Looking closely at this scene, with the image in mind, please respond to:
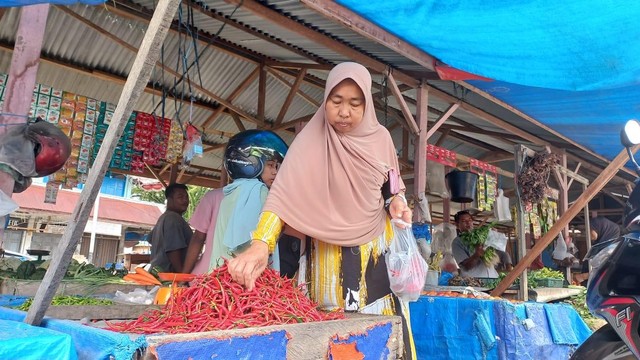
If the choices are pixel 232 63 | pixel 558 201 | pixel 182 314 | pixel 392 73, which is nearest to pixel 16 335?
pixel 182 314

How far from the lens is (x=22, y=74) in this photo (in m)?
2.78

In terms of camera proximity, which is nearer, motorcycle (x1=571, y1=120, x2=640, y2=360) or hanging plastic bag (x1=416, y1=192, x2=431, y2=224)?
motorcycle (x1=571, y1=120, x2=640, y2=360)

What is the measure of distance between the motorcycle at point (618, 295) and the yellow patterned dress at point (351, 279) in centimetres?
133

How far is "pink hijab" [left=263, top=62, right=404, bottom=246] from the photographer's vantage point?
6.84ft

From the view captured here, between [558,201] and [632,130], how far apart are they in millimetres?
5703

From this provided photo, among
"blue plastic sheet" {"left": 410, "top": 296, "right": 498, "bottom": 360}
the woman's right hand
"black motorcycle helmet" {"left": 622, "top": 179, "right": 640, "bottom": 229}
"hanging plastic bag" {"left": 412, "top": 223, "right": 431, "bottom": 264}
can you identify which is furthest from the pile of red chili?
"hanging plastic bag" {"left": 412, "top": 223, "right": 431, "bottom": 264}

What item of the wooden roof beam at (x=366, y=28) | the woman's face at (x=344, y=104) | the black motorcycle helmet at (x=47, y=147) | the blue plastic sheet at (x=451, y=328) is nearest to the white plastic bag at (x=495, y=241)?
the blue plastic sheet at (x=451, y=328)

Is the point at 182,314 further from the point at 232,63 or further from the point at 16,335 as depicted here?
the point at 232,63

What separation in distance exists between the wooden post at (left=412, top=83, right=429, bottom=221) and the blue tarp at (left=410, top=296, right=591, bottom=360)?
114cm

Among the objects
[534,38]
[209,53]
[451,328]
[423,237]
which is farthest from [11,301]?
[209,53]

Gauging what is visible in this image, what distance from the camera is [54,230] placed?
63.8 feet

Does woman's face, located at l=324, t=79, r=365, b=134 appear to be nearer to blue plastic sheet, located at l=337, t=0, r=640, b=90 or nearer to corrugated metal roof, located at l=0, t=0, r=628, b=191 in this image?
blue plastic sheet, located at l=337, t=0, r=640, b=90

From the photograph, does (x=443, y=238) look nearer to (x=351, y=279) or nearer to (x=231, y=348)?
(x=351, y=279)

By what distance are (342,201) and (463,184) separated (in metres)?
4.91
